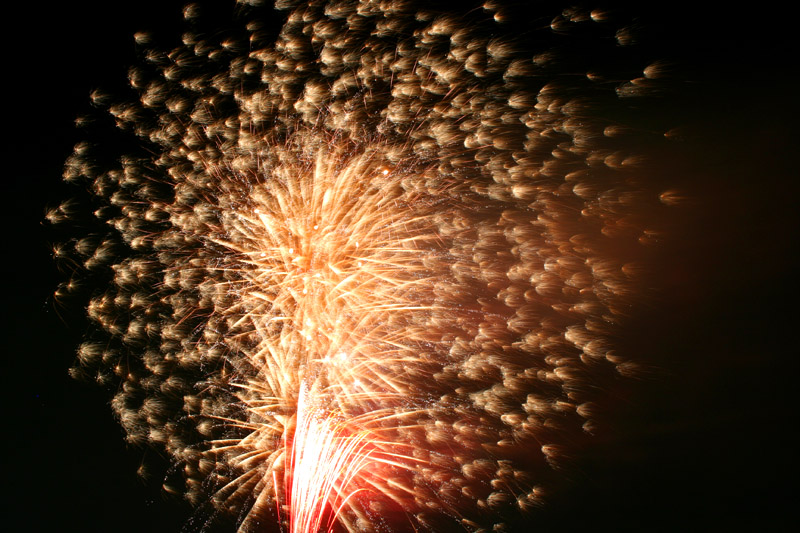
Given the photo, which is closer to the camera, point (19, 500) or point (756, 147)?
point (756, 147)

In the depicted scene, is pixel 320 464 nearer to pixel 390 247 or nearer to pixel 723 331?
pixel 390 247

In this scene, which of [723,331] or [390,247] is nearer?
[723,331]

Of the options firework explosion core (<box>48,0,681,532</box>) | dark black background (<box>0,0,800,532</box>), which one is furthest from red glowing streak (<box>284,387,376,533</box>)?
dark black background (<box>0,0,800,532</box>)

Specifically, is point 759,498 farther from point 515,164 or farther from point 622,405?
point 515,164

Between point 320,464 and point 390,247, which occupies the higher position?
point 390,247

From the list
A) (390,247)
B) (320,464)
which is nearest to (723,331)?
(390,247)

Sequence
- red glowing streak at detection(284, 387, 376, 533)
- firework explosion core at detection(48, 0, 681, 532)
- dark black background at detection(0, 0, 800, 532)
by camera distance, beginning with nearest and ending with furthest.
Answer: dark black background at detection(0, 0, 800, 532), firework explosion core at detection(48, 0, 681, 532), red glowing streak at detection(284, 387, 376, 533)

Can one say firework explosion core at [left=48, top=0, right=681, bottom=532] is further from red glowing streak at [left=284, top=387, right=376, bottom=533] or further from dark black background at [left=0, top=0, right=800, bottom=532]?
dark black background at [left=0, top=0, right=800, bottom=532]

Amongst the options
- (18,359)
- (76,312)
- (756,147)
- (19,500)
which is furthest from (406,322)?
(19,500)
